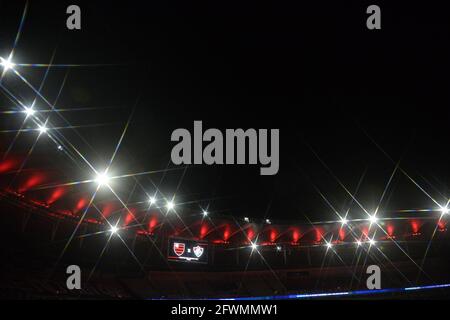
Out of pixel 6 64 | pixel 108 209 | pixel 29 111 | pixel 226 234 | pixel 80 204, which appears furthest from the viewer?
pixel 226 234

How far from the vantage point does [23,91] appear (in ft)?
33.4

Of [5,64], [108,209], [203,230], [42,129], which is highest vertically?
[5,64]

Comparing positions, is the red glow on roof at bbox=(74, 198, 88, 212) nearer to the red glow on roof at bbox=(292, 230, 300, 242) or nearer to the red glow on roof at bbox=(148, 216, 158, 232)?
the red glow on roof at bbox=(148, 216, 158, 232)

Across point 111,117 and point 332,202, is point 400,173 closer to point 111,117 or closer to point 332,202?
point 332,202

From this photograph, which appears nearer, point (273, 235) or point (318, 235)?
point (273, 235)

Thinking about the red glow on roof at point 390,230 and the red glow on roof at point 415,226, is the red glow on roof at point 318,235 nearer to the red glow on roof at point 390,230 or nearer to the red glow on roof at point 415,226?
the red glow on roof at point 390,230

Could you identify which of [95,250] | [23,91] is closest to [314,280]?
[95,250]

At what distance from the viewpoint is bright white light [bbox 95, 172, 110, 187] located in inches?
614

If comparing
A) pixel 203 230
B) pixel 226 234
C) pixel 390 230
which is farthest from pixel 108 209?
pixel 390 230

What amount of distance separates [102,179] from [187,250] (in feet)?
32.7

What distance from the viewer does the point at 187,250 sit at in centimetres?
2364

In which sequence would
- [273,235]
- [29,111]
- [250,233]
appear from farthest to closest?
[273,235], [250,233], [29,111]

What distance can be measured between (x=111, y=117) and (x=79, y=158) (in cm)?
216

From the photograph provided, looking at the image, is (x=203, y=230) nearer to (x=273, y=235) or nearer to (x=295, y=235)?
(x=273, y=235)
